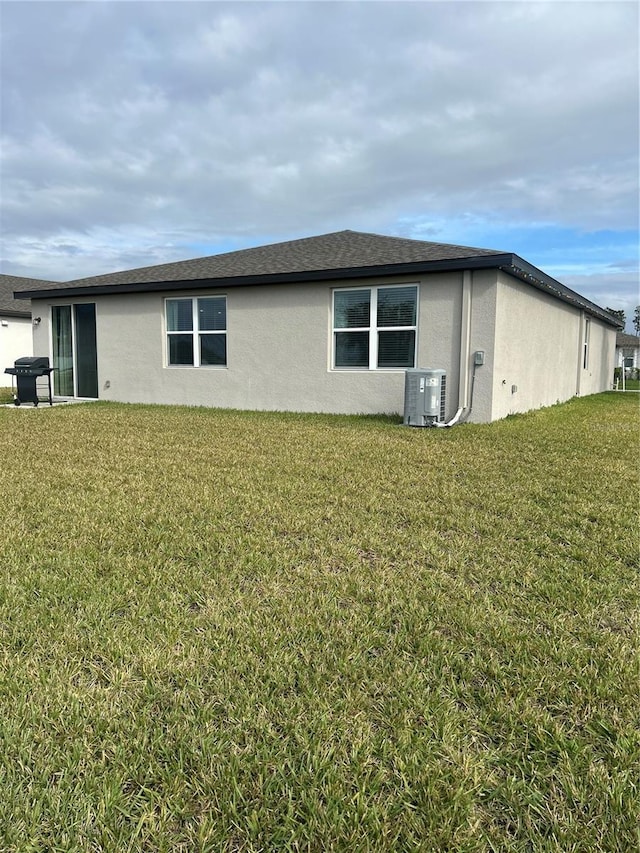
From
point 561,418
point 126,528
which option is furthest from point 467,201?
point 126,528

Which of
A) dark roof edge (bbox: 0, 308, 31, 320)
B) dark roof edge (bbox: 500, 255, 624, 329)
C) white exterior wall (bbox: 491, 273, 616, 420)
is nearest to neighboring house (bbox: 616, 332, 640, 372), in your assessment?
white exterior wall (bbox: 491, 273, 616, 420)

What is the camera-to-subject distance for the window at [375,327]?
1060 centimetres

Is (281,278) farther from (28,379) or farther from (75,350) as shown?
(75,350)

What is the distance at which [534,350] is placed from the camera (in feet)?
40.8

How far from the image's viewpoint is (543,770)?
1.76m

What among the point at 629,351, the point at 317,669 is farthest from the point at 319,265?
the point at 629,351

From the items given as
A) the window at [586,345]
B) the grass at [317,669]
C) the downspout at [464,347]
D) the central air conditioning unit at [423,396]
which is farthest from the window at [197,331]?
the window at [586,345]

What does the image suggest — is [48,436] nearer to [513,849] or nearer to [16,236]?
[513,849]

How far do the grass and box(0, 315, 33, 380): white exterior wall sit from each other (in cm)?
1805

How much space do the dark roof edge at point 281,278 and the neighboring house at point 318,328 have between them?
3 cm

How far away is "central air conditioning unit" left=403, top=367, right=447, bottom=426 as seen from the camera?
9508 mm

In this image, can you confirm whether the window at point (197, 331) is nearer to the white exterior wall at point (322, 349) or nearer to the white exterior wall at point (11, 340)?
the white exterior wall at point (322, 349)

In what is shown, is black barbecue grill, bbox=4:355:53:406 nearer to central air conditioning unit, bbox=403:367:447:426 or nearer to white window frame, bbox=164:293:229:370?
white window frame, bbox=164:293:229:370

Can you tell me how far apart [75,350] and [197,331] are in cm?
423
